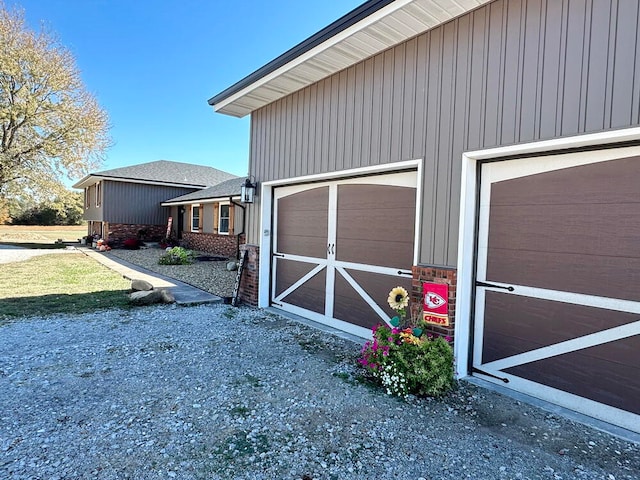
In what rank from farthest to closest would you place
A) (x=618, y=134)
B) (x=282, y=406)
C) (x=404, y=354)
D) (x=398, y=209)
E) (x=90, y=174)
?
(x=90, y=174) → (x=398, y=209) → (x=404, y=354) → (x=282, y=406) → (x=618, y=134)

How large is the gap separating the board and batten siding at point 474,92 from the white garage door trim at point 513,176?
8 centimetres

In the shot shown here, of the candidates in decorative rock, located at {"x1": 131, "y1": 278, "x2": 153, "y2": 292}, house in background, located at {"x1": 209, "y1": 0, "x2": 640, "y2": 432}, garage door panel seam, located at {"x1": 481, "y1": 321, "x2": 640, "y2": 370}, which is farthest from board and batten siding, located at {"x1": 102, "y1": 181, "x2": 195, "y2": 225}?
garage door panel seam, located at {"x1": 481, "y1": 321, "x2": 640, "y2": 370}

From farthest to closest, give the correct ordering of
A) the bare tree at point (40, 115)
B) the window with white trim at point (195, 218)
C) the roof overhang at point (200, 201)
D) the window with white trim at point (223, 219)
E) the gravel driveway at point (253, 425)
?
the window with white trim at point (195, 218) → the bare tree at point (40, 115) → the window with white trim at point (223, 219) → the roof overhang at point (200, 201) → the gravel driveway at point (253, 425)

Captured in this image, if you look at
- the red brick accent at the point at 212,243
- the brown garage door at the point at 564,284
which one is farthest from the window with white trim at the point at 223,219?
the brown garage door at the point at 564,284

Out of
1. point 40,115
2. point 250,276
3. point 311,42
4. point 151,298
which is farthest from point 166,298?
point 40,115

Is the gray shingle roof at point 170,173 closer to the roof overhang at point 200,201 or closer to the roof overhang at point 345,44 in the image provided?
the roof overhang at point 200,201

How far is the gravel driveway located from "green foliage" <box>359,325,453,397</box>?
0.14 meters

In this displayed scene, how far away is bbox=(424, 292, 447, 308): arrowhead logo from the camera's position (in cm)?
363

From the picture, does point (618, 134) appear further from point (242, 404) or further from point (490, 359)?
point (242, 404)

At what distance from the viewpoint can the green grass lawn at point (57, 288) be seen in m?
6.22

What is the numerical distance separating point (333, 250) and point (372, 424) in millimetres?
2935

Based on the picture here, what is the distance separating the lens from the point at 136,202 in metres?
19.5

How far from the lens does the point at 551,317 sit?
3201 millimetres

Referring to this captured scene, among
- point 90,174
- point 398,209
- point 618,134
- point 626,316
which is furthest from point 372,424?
point 90,174
